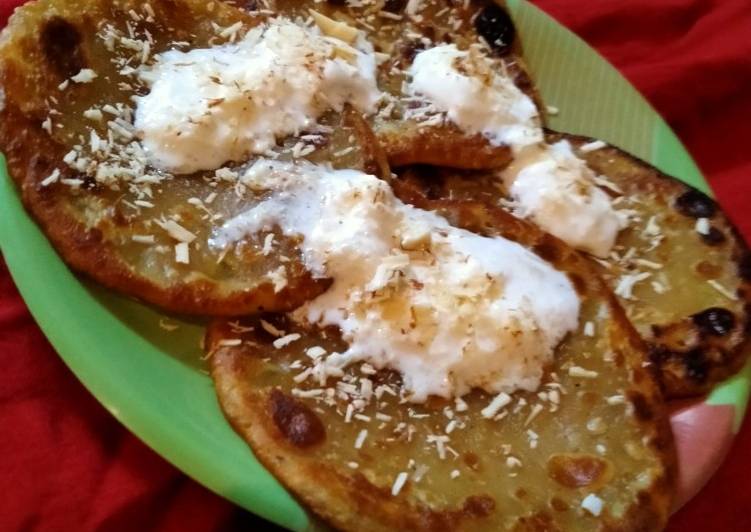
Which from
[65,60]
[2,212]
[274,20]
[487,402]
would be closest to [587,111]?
[274,20]

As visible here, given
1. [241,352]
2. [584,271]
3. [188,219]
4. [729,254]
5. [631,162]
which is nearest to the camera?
[241,352]

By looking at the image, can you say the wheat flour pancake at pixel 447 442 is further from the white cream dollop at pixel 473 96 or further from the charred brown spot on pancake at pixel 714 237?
the white cream dollop at pixel 473 96

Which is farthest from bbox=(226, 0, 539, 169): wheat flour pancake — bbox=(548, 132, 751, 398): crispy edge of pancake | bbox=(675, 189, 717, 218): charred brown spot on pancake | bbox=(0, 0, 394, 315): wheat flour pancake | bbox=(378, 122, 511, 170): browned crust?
bbox=(548, 132, 751, 398): crispy edge of pancake

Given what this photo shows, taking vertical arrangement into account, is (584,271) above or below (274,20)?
below

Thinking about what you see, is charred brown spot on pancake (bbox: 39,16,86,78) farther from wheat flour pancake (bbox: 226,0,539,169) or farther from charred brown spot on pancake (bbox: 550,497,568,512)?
charred brown spot on pancake (bbox: 550,497,568,512)

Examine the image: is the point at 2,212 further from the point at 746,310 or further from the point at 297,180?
the point at 746,310

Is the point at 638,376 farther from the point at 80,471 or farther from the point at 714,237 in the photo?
the point at 80,471

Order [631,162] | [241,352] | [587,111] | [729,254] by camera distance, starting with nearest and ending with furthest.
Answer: [241,352]
[729,254]
[631,162]
[587,111]
